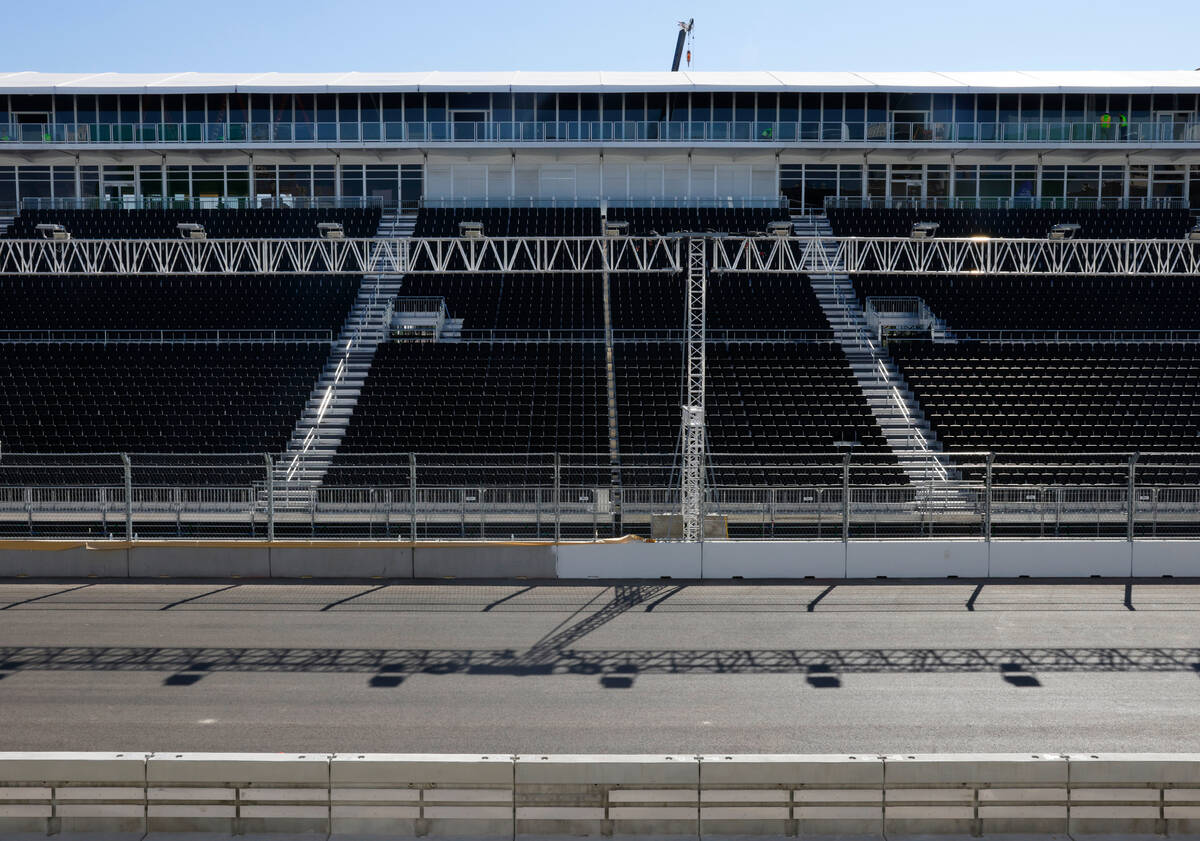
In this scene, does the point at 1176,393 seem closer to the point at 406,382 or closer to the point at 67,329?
the point at 406,382

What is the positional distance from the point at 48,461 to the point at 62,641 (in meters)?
9.43

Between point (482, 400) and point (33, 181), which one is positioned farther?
point (33, 181)

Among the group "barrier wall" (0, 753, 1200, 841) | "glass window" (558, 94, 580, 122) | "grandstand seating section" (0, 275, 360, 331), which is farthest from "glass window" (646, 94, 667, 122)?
"barrier wall" (0, 753, 1200, 841)

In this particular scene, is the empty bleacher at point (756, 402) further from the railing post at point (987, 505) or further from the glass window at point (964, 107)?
the glass window at point (964, 107)

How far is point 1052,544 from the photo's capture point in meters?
19.3

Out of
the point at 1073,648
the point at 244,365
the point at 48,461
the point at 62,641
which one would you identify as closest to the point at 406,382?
the point at 244,365

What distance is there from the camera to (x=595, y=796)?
24.9 feet

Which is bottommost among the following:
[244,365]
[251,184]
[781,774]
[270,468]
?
[781,774]

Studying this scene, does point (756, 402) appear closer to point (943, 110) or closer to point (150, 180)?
point (943, 110)

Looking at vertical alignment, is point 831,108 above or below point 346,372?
above

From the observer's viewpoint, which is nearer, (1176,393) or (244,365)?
(1176,393)

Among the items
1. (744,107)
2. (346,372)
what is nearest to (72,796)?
(346,372)

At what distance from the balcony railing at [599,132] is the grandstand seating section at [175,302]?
6.08 m

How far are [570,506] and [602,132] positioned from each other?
25.3m
